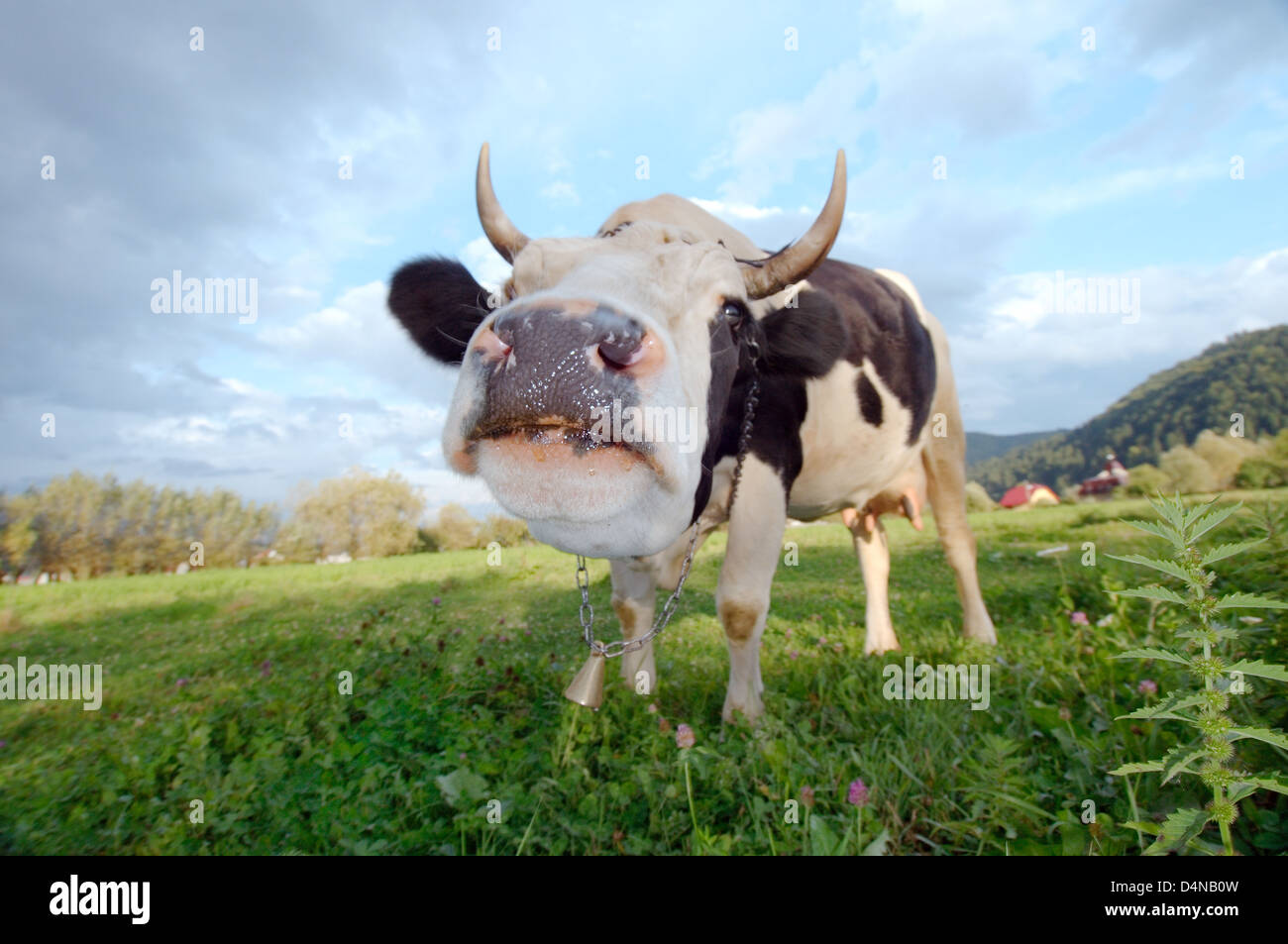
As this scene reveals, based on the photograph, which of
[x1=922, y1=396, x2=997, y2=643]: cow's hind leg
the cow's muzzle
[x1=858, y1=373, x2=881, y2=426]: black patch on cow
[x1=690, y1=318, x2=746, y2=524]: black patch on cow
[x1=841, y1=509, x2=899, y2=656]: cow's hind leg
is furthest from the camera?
[x1=922, y1=396, x2=997, y2=643]: cow's hind leg

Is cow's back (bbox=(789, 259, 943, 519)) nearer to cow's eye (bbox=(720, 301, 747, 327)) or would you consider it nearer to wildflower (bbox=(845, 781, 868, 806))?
cow's eye (bbox=(720, 301, 747, 327))

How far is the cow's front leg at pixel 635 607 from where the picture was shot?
4.22m

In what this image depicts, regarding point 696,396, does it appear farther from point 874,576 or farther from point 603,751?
point 874,576

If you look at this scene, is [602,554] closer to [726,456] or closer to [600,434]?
[600,434]

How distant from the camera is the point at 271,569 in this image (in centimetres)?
1466

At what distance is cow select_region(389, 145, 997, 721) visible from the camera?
211 cm

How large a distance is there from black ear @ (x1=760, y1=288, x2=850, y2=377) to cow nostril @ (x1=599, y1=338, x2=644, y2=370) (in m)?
1.64

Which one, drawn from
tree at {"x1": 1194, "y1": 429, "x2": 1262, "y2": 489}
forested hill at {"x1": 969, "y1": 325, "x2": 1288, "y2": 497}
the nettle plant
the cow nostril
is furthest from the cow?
forested hill at {"x1": 969, "y1": 325, "x2": 1288, "y2": 497}

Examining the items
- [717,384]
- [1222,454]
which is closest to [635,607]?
[717,384]

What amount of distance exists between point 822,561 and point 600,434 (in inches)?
416

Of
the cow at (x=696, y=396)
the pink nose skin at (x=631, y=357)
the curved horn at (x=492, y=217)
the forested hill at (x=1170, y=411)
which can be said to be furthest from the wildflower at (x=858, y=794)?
the forested hill at (x=1170, y=411)

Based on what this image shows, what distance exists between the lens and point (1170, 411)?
98.1m

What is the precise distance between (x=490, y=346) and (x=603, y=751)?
1998 millimetres
